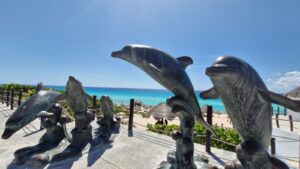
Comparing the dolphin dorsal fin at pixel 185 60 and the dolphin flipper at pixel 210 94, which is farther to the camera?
the dolphin dorsal fin at pixel 185 60

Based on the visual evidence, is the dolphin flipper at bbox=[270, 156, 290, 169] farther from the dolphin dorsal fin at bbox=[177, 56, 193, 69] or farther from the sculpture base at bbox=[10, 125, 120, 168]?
the sculpture base at bbox=[10, 125, 120, 168]

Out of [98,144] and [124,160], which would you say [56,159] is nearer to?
[98,144]

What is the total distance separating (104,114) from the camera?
19.3 ft

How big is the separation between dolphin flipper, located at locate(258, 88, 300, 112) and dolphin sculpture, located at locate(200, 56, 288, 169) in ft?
0.14

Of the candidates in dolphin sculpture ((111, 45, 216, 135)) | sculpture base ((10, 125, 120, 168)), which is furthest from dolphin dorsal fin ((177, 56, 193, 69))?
sculpture base ((10, 125, 120, 168))

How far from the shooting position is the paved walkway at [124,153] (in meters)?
3.60

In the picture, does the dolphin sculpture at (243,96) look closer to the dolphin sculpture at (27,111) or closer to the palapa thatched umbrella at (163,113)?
the dolphin sculpture at (27,111)

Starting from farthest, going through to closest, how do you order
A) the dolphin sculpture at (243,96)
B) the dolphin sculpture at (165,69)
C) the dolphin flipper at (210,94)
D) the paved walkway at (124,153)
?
the paved walkway at (124,153) → the dolphin sculpture at (165,69) → the dolphin flipper at (210,94) → the dolphin sculpture at (243,96)

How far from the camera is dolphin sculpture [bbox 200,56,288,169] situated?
1.73 meters

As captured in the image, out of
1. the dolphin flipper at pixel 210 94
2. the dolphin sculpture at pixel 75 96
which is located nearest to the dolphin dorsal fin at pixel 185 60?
the dolphin flipper at pixel 210 94

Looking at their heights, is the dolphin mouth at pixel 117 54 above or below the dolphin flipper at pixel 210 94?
above

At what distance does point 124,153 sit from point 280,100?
3460mm

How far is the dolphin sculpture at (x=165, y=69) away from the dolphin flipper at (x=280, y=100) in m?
1.20

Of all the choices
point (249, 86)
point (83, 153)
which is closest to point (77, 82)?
point (83, 153)
